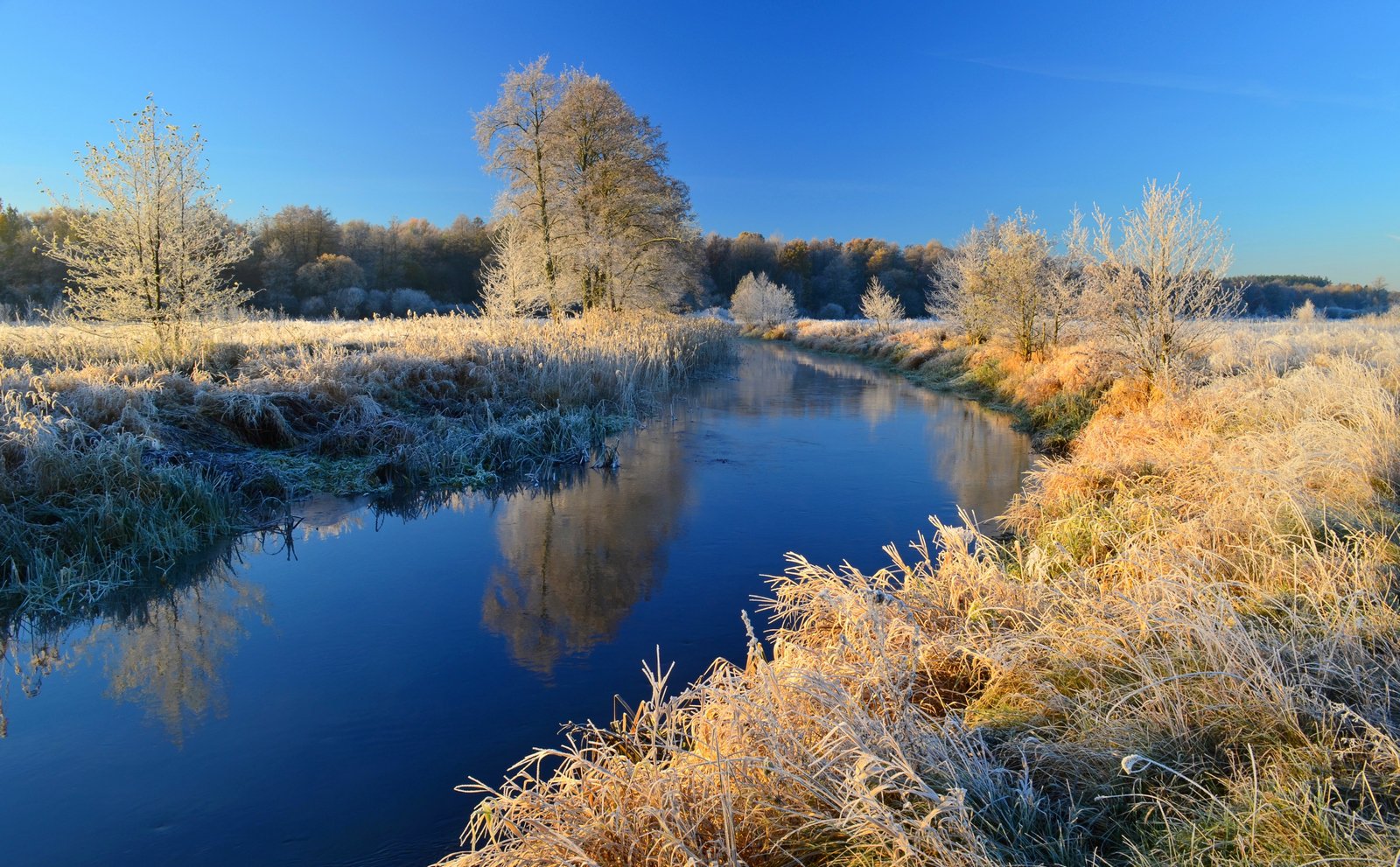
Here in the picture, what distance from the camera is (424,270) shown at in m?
49.2

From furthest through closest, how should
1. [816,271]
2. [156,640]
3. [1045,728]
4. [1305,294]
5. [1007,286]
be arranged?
1. [816,271]
2. [1305,294]
3. [1007,286]
4. [156,640]
5. [1045,728]

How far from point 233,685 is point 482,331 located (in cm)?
1076

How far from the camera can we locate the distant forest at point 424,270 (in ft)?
96.2

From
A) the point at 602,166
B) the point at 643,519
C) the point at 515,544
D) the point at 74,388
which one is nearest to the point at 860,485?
the point at 643,519

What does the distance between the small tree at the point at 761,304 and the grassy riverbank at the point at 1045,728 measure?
151 ft

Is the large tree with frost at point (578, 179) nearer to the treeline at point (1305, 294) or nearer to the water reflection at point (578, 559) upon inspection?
the water reflection at point (578, 559)

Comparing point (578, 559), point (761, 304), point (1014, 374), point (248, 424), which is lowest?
point (578, 559)

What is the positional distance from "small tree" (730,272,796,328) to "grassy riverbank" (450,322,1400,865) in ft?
151

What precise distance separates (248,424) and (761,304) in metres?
43.7

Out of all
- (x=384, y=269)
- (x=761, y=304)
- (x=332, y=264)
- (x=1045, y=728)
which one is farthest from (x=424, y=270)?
(x=1045, y=728)

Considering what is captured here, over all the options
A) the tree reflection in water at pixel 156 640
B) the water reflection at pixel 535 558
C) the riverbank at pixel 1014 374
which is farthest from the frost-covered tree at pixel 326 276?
the tree reflection in water at pixel 156 640

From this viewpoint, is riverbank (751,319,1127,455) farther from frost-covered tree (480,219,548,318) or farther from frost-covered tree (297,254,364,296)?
frost-covered tree (297,254,364,296)

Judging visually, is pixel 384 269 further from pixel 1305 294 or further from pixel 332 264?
pixel 1305 294

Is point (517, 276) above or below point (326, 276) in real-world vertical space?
below
